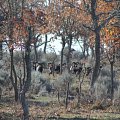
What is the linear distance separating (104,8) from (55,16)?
9.38 meters

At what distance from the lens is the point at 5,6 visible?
546 inches

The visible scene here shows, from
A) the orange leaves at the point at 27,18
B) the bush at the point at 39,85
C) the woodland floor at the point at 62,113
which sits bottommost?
the woodland floor at the point at 62,113

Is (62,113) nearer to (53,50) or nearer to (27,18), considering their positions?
(27,18)

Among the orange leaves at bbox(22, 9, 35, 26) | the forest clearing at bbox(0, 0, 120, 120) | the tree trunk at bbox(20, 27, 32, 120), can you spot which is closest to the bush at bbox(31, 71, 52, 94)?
the forest clearing at bbox(0, 0, 120, 120)

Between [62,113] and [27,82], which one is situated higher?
[27,82]

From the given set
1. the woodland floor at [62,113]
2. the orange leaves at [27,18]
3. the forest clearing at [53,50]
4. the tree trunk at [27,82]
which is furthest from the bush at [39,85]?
the tree trunk at [27,82]

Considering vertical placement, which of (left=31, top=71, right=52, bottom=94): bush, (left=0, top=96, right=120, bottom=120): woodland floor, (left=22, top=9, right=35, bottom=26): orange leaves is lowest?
(left=0, top=96, right=120, bottom=120): woodland floor

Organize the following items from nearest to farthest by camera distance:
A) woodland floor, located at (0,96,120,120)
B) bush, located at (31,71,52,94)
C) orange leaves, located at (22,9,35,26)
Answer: orange leaves, located at (22,9,35,26) < woodland floor, located at (0,96,120,120) < bush, located at (31,71,52,94)

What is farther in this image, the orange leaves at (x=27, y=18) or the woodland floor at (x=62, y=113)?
the woodland floor at (x=62, y=113)

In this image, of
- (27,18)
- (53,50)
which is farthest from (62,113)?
(53,50)

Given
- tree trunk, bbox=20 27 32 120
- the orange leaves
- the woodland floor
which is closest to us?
tree trunk, bbox=20 27 32 120

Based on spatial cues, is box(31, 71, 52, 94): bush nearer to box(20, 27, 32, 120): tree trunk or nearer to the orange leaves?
the orange leaves

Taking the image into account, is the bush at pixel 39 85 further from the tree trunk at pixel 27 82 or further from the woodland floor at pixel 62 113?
the tree trunk at pixel 27 82

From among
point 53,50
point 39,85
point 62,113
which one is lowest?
point 62,113
